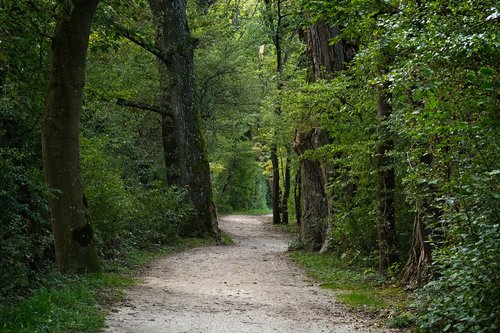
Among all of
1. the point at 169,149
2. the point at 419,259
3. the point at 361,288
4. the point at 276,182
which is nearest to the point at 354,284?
the point at 361,288

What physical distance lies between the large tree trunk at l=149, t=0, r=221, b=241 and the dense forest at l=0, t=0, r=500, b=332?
0.19 ft

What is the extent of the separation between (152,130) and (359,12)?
Answer: 14.5 m

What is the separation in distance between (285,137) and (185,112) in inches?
199

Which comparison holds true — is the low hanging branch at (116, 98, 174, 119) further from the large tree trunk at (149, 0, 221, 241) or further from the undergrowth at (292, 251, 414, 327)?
the undergrowth at (292, 251, 414, 327)

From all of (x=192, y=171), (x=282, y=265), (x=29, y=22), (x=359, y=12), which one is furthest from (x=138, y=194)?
(x=359, y=12)

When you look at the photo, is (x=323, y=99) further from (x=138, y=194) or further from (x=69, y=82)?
(x=138, y=194)

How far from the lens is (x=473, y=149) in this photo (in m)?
5.88

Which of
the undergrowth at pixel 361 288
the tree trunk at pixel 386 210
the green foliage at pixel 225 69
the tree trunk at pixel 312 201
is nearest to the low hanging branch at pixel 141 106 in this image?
the green foliage at pixel 225 69

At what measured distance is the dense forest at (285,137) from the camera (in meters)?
5.94

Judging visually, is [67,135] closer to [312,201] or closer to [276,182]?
[312,201]

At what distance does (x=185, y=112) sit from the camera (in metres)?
19.1

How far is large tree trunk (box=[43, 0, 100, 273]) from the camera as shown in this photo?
9102 mm

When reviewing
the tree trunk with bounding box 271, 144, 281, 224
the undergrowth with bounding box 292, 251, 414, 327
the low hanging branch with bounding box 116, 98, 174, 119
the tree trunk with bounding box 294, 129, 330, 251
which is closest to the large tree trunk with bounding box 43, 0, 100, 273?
the undergrowth with bounding box 292, 251, 414, 327

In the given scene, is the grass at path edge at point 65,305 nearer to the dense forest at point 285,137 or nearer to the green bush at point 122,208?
the dense forest at point 285,137
